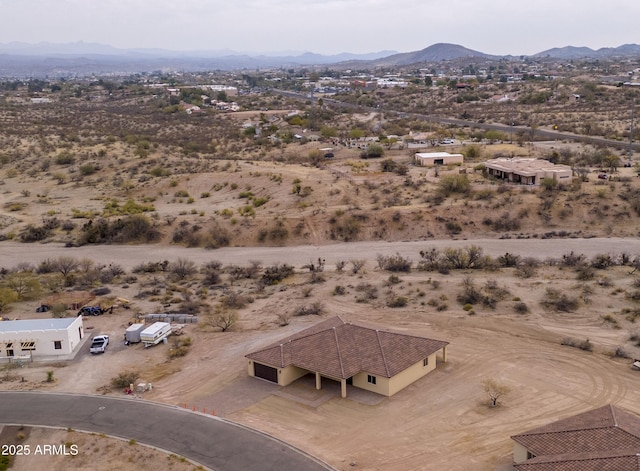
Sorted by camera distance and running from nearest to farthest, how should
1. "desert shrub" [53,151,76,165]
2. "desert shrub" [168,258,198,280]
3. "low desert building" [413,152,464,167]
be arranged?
"desert shrub" [168,258,198,280]
"low desert building" [413,152,464,167]
"desert shrub" [53,151,76,165]

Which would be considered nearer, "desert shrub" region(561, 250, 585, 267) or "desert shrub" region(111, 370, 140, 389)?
"desert shrub" region(111, 370, 140, 389)

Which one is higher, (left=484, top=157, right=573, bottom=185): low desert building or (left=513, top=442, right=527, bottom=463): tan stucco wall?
(left=484, top=157, right=573, bottom=185): low desert building

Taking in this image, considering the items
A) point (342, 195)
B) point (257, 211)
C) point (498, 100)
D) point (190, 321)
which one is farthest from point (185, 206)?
point (498, 100)

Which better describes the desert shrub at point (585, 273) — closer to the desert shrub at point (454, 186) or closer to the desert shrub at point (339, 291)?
the desert shrub at point (339, 291)

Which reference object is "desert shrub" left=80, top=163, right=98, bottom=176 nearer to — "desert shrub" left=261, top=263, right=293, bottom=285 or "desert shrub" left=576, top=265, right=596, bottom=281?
"desert shrub" left=261, top=263, right=293, bottom=285

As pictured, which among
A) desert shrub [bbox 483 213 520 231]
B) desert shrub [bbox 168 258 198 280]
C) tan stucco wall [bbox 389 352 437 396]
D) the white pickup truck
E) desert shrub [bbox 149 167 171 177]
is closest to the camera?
tan stucco wall [bbox 389 352 437 396]

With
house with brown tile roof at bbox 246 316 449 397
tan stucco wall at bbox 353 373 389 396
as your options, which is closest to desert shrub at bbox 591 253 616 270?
house with brown tile roof at bbox 246 316 449 397

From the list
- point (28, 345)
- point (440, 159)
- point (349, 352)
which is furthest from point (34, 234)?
point (440, 159)
